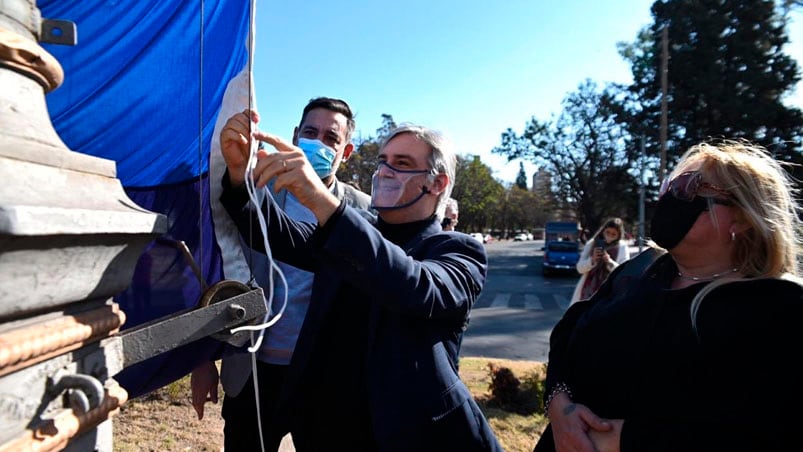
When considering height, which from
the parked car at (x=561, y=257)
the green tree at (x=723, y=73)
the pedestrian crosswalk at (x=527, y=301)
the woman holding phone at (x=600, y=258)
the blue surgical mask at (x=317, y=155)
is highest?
the green tree at (x=723, y=73)

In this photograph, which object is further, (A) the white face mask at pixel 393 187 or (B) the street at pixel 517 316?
(B) the street at pixel 517 316

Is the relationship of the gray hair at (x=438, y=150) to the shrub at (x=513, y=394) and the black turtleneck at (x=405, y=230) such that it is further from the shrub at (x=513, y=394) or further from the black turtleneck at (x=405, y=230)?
the shrub at (x=513, y=394)

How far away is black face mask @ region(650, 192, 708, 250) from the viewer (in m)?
1.52

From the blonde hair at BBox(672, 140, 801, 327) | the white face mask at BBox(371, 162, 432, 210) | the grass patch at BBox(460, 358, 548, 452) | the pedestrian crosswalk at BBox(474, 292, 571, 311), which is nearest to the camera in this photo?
the blonde hair at BBox(672, 140, 801, 327)

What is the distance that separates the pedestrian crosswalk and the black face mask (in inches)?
459

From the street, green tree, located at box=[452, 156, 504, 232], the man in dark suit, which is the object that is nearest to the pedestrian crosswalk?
the street

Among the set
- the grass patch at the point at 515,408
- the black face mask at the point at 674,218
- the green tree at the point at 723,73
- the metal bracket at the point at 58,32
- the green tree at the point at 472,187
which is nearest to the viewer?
the metal bracket at the point at 58,32

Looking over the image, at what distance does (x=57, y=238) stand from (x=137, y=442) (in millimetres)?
3568

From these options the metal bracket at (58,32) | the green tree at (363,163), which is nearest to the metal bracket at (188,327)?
the metal bracket at (58,32)

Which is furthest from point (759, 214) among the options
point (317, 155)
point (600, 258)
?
point (600, 258)

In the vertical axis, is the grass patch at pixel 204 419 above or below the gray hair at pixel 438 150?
below

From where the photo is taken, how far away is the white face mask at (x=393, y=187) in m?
Answer: 1.64

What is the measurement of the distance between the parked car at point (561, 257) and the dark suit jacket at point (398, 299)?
21.0 meters

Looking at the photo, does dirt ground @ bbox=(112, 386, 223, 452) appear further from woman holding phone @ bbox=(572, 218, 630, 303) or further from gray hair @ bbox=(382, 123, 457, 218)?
woman holding phone @ bbox=(572, 218, 630, 303)
